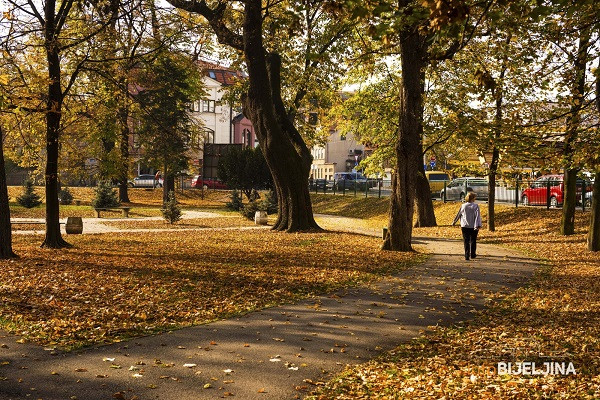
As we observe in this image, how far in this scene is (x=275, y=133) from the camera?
2419 cm

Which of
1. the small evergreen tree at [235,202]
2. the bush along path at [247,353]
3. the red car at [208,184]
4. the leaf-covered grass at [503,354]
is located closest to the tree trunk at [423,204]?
the small evergreen tree at [235,202]

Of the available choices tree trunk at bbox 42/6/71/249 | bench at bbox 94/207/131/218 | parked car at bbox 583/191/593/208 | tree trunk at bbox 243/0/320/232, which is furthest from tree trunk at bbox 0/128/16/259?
parked car at bbox 583/191/593/208

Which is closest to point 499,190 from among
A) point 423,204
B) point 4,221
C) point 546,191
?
point 546,191

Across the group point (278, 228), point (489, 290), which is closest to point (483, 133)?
point (489, 290)

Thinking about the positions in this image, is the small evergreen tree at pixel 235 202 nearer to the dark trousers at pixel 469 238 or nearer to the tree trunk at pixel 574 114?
the tree trunk at pixel 574 114

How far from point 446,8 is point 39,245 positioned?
53.8 feet

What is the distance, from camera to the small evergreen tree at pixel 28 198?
38.4 meters

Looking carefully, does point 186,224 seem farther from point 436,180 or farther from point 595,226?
point 436,180

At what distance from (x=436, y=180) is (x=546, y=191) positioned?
20352 millimetres

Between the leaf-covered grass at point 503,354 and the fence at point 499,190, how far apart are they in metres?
15.7

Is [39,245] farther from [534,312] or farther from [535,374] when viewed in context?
[535,374]

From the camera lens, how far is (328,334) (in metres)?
8.49

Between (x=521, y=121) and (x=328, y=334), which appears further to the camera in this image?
(x=521, y=121)

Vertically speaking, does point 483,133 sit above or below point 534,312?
above
